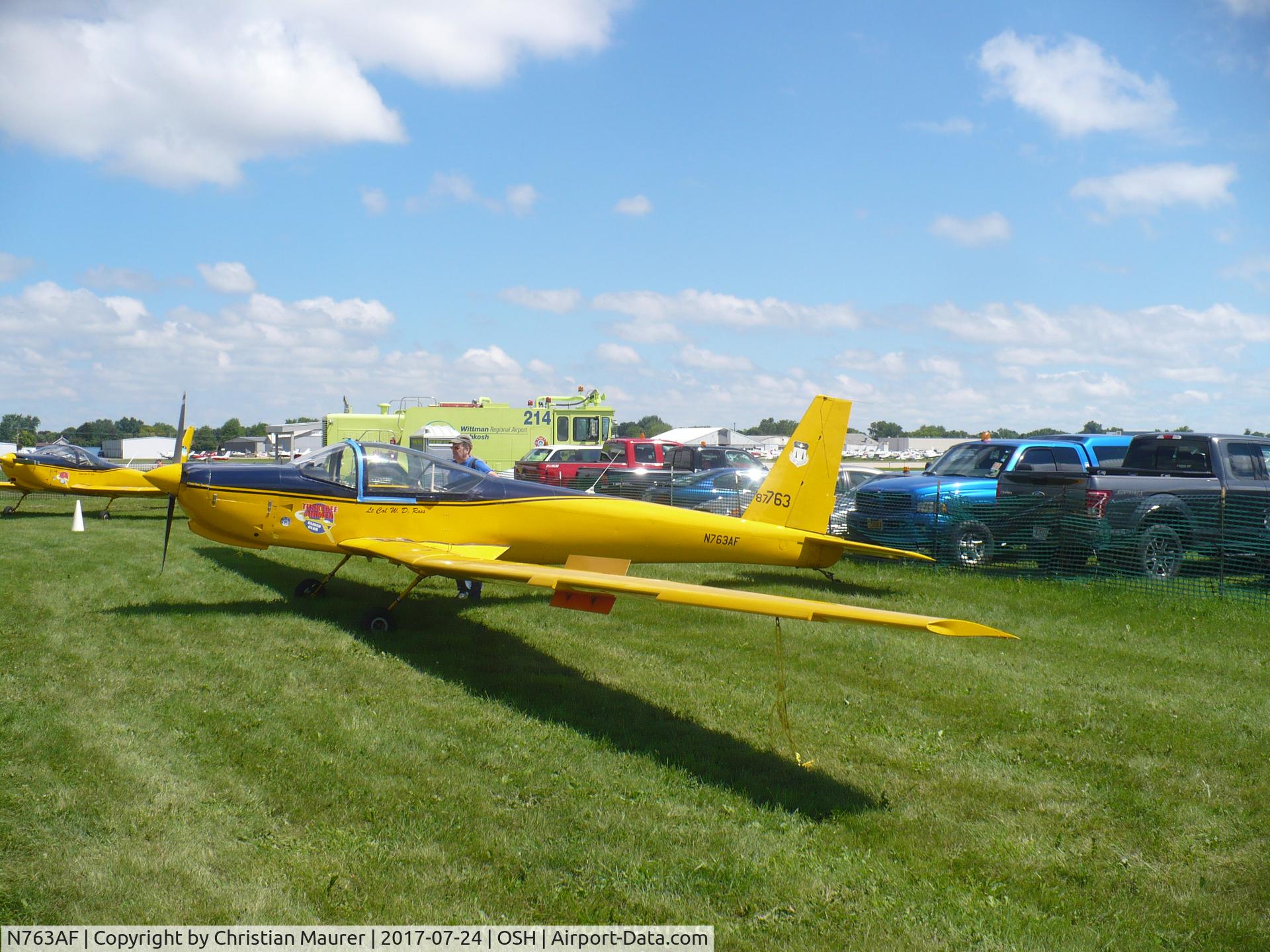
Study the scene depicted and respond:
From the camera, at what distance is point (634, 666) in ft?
22.2

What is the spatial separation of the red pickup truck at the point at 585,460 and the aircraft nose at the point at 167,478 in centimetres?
1314

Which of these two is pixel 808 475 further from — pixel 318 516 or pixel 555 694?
pixel 318 516

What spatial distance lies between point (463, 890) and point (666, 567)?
915 centimetres

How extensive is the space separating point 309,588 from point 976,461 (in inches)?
376

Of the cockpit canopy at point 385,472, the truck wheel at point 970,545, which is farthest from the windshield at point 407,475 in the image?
the truck wheel at point 970,545

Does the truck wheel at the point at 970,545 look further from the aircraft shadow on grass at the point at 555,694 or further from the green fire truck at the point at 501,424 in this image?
the green fire truck at the point at 501,424

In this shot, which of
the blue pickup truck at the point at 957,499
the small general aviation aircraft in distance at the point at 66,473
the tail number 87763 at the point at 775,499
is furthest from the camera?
the small general aviation aircraft in distance at the point at 66,473

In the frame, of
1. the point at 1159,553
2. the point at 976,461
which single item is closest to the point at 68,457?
the point at 976,461

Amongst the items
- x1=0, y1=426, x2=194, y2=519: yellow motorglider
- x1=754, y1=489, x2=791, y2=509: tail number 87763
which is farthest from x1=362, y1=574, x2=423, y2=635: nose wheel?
x1=0, y1=426, x2=194, y2=519: yellow motorglider

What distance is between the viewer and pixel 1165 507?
10.9 m

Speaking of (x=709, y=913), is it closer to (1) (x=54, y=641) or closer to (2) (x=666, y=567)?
(1) (x=54, y=641)

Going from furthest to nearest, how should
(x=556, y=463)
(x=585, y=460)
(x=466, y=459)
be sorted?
(x=585, y=460) < (x=556, y=463) < (x=466, y=459)

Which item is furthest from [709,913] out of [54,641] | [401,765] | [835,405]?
[835,405]

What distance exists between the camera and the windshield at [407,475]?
28.1 ft
